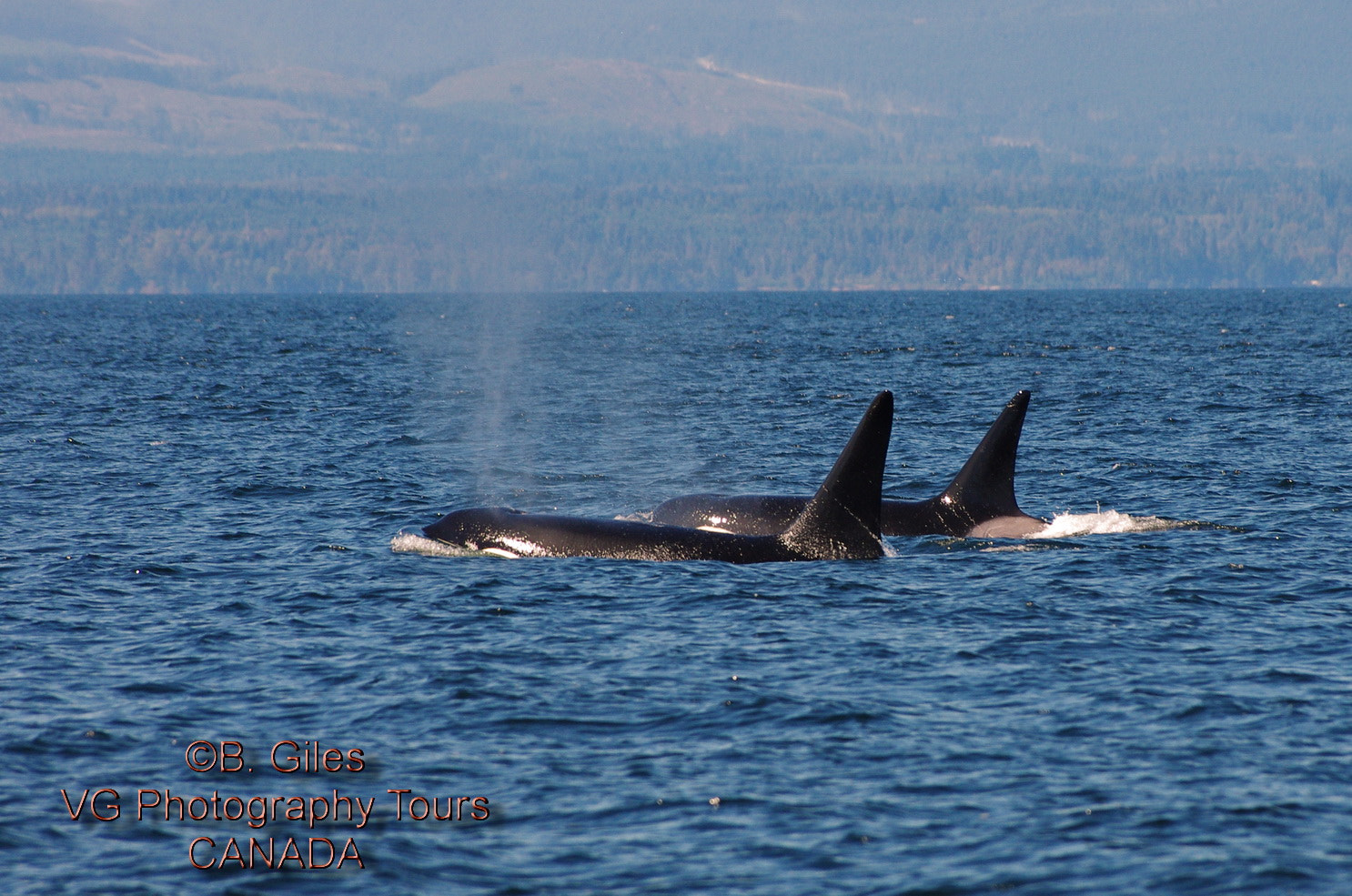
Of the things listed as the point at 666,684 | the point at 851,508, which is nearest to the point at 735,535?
the point at 851,508

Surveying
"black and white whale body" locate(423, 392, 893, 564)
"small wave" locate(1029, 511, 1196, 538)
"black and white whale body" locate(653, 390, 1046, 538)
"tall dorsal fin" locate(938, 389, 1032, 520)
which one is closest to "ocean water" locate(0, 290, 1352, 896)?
"small wave" locate(1029, 511, 1196, 538)

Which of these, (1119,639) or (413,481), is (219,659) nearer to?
(1119,639)

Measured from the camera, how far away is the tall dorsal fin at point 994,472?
2431 centimetres

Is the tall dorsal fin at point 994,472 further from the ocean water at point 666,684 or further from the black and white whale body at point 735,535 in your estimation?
the black and white whale body at point 735,535

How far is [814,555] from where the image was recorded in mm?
21297

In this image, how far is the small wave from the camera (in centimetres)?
2394

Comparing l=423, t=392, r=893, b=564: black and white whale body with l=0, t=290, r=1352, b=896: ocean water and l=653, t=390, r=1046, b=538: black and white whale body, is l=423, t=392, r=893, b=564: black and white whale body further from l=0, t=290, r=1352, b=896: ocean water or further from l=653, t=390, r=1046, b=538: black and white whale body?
l=653, t=390, r=1046, b=538: black and white whale body

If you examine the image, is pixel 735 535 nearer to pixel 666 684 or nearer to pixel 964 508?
pixel 964 508

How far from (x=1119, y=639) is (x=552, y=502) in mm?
13887

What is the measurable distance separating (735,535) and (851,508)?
1790mm

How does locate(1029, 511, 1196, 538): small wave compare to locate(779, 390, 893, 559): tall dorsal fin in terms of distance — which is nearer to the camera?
locate(779, 390, 893, 559): tall dorsal fin

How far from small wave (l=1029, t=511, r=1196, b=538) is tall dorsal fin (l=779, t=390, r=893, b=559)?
3912 millimetres

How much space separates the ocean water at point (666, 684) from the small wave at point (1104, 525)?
0.34 ft

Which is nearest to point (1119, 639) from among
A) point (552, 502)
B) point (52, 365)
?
point (552, 502)
